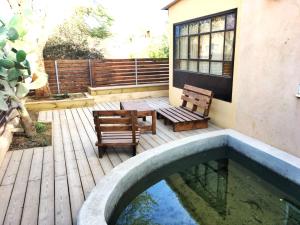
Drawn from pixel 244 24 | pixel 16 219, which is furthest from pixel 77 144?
pixel 244 24

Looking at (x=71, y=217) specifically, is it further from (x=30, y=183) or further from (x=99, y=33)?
(x=99, y=33)

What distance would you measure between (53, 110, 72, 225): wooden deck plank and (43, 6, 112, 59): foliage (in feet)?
21.9

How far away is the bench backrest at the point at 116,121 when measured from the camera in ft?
12.1

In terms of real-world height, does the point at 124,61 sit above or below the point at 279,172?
above

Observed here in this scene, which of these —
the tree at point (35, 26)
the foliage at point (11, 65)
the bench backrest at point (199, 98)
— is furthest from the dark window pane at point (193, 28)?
the tree at point (35, 26)

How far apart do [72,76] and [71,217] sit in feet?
21.7

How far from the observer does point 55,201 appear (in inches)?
104

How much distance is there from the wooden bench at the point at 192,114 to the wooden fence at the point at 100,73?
132 inches

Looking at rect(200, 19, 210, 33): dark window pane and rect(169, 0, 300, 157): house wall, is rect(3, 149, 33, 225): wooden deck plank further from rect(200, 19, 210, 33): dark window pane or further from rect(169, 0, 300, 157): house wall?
rect(200, 19, 210, 33): dark window pane

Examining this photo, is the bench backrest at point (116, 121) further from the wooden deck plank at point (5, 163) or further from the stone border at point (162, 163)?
the wooden deck plank at point (5, 163)

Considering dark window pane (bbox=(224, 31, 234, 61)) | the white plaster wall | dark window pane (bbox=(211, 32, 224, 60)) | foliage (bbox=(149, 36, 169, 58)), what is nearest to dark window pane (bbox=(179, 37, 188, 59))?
dark window pane (bbox=(211, 32, 224, 60))

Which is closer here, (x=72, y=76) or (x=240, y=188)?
(x=240, y=188)

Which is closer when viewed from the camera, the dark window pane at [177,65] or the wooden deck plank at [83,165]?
the wooden deck plank at [83,165]

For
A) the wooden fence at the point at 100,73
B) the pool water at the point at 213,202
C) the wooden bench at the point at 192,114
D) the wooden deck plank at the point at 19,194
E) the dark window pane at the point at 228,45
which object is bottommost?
the pool water at the point at 213,202
